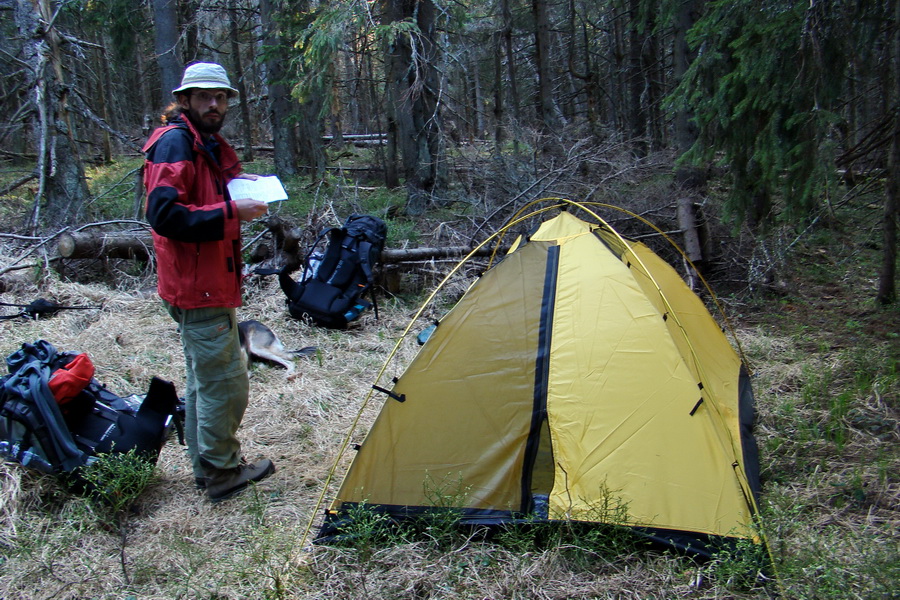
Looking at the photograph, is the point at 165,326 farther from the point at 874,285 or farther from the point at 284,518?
the point at 874,285

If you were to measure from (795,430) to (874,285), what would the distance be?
3.47 m

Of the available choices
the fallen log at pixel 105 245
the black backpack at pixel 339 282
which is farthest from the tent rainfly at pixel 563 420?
the fallen log at pixel 105 245

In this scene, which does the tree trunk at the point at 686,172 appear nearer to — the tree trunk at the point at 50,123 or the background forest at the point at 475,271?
the background forest at the point at 475,271

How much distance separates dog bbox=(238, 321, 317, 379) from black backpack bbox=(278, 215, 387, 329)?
61cm

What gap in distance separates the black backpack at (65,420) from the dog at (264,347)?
5.21 feet

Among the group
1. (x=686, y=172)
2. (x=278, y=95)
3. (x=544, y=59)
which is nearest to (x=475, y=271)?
(x=686, y=172)

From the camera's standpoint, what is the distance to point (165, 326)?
5.77 m

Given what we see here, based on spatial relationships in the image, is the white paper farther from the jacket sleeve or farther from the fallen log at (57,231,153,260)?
the fallen log at (57,231,153,260)

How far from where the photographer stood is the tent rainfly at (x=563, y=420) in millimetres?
2732

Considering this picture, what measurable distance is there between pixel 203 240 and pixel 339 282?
3156mm

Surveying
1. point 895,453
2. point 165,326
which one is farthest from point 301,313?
point 895,453

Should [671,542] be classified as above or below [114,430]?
below

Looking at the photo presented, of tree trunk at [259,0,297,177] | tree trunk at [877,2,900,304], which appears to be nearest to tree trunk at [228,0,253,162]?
tree trunk at [259,0,297,177]

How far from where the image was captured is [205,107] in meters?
2.85
